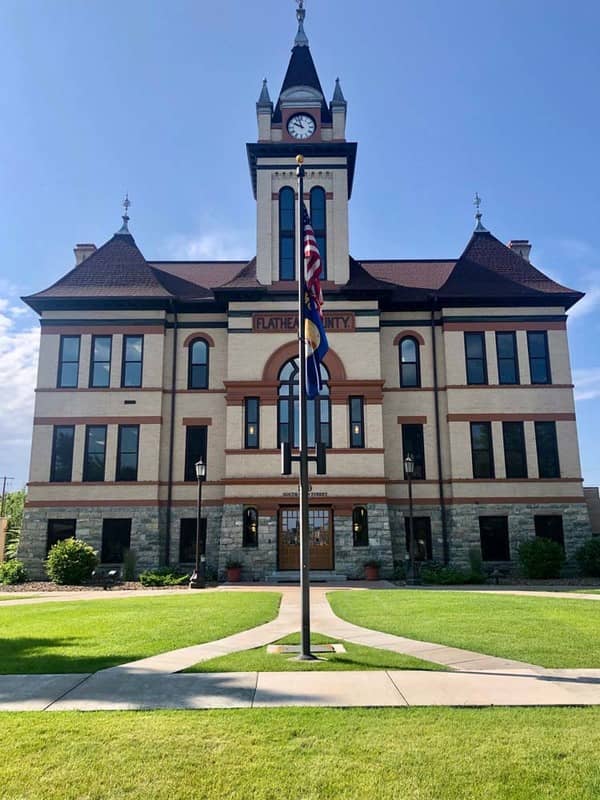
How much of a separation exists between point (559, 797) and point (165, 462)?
25114 mm

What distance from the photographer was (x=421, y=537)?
2783 cm

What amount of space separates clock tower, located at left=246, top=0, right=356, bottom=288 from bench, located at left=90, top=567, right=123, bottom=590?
1423cm

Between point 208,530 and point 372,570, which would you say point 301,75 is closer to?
point 208,530

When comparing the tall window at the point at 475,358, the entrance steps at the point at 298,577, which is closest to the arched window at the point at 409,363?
the tall window at the point at 475,358

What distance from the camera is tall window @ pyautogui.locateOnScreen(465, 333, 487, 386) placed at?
94.5 feet

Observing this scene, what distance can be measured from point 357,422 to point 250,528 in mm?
6468

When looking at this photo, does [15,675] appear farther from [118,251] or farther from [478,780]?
[118,251]

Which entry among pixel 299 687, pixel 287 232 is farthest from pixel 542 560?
pixel 299 687

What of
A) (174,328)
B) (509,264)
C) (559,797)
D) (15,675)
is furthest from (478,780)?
(509,264)

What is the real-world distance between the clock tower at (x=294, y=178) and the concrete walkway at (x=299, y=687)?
22.2m

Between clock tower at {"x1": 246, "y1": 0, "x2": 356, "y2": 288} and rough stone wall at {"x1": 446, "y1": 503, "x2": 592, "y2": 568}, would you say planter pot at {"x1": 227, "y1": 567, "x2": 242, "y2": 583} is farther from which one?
clock tower at {"x1": 246, "y1": 0, "x2": 356, "y2": 288}

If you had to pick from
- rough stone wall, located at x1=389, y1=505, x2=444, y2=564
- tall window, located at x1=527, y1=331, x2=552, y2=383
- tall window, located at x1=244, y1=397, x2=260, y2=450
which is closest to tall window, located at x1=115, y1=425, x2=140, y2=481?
tall window, located at x1=244, y1=397, x2=260, y2=450

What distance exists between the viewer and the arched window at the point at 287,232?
2898 centimetres

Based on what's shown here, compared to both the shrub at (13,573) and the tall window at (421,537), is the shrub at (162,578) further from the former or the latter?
the tall window at (421,537)
